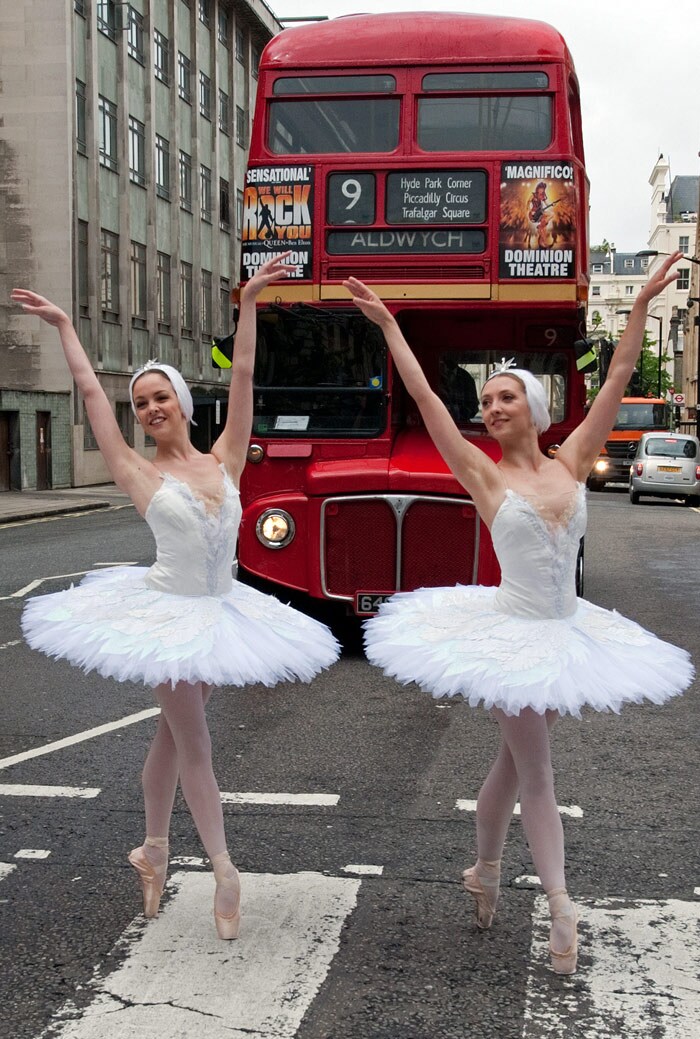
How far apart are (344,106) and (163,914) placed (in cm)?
750

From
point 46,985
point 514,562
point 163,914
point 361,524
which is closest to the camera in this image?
point 46,985

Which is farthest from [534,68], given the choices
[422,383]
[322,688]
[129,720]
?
[422,383]

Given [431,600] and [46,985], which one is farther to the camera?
[431,600]

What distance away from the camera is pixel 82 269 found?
123 feet

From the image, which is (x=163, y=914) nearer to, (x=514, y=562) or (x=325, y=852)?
(x=325, y=852)

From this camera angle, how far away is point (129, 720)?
295 inches

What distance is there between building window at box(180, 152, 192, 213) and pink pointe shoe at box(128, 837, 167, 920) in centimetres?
4592

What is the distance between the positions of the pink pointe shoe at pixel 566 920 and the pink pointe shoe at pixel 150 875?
134 centimetres

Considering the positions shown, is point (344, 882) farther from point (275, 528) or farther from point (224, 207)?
point (224, 207)

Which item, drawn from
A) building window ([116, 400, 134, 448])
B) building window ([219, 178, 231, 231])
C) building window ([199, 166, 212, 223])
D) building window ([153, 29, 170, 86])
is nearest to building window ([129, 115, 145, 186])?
building window ([153, 29, 170, 86])

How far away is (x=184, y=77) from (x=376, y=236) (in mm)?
41252

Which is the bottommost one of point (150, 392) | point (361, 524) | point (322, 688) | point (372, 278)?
point (322, 688)

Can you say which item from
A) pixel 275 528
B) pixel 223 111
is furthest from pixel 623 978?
pixel 223 111

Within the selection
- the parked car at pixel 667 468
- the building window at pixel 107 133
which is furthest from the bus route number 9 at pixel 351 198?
the building window at pixel 107 133
